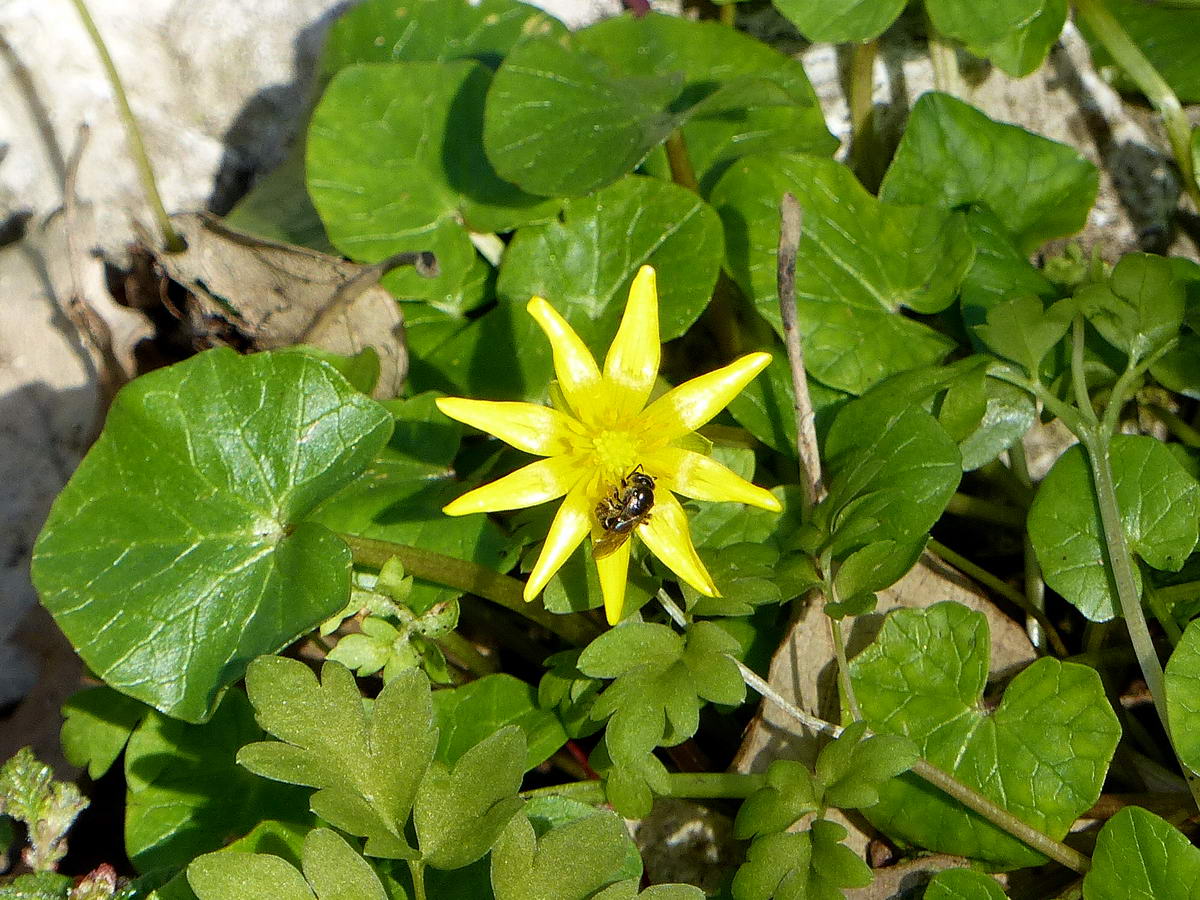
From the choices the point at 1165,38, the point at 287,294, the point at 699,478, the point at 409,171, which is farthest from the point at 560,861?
the point at 1165,38

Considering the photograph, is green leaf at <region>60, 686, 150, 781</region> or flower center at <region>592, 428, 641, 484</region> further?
green leaf at <region>60, 686, 150, 781</region>

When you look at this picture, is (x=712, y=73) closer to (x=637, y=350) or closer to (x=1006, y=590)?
(x=637, y=350)

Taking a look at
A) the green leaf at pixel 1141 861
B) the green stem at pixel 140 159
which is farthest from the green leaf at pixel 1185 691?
the green stem at pixel 140 159

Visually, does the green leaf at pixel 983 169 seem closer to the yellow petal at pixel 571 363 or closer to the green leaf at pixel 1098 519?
the green leaf at pixel 1098 519

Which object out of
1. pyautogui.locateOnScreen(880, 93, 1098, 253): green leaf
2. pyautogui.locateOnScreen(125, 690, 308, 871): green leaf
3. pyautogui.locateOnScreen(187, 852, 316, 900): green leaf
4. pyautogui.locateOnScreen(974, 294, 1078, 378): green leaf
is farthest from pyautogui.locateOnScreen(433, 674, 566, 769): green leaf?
pyautogui.locateOnScreen(880, 93, 1098, 253): green leaf

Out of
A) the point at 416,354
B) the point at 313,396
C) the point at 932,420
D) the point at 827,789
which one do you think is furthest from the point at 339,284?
the point at 827,789

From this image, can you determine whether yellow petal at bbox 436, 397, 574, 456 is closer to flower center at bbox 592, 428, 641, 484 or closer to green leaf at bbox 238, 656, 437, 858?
flower center at bbox 592, 428, 641, 484
